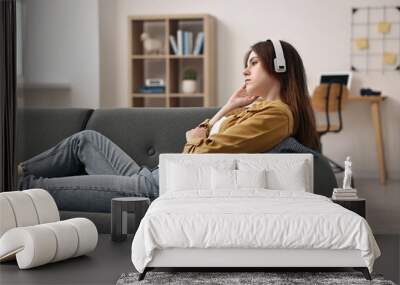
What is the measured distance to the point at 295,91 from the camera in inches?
151

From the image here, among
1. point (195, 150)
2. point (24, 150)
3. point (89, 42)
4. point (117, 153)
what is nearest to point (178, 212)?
point (195, 150)

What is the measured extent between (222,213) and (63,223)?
A: 82 centimetres

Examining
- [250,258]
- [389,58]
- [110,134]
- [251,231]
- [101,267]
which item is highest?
[389,58]

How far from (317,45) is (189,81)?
4.70ft

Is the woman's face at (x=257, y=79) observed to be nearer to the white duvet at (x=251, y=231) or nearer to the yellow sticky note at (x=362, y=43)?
the white duvet at (x=251, y=231)

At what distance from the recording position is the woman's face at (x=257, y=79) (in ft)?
12.7

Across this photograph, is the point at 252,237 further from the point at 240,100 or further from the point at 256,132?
the point at 240,100

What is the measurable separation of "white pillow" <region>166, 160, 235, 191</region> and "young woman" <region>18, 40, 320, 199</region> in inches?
5.0

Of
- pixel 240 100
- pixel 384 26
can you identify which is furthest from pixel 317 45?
pixel 240 100

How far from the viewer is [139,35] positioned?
27.2 ft

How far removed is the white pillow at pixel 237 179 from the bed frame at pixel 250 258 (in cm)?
63

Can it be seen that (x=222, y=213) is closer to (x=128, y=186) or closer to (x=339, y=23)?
(x=128, y=186)

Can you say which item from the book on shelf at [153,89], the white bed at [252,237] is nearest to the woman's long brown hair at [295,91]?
the white bed at [252,237]

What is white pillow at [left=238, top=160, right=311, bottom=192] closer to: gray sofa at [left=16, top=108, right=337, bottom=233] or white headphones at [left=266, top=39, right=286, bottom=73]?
gray sofa at [left=16, top=108, right=337, bottom=233]
